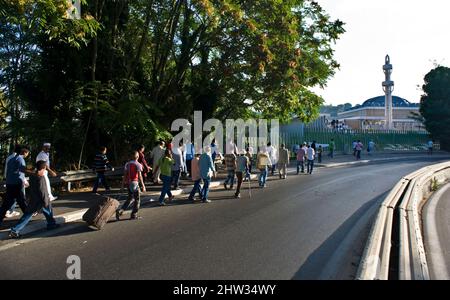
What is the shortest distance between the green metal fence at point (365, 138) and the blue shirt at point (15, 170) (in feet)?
89.1

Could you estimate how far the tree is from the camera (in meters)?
50.4

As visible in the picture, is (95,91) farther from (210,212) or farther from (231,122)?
(231,122)

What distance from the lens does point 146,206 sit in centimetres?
1202

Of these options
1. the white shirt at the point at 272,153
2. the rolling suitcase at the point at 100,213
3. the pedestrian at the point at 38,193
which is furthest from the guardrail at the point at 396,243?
the white shirt at the point at 272,153

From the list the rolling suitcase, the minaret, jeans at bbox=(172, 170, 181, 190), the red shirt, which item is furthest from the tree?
the rolling suitcase

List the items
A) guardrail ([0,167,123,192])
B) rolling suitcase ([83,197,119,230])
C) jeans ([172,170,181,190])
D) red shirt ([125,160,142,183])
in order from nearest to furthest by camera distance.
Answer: rolling suitcase ([83,197,119,230])
red shirt ([125,160,142,183])
guardrail ([0,167,123,192])
jeans ([172,170,181,190])

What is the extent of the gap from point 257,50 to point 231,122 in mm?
8018

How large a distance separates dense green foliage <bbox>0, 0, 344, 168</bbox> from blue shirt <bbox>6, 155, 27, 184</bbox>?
13.6ft

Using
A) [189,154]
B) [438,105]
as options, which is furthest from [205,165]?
[438,105]

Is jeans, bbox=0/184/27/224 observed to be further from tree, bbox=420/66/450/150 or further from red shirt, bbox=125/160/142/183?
tree, bbox=420/66/450/150

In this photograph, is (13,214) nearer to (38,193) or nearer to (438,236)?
(38,193)
